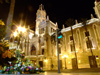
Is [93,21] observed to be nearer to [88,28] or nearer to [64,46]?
[88,28]

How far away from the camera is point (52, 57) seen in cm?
2783

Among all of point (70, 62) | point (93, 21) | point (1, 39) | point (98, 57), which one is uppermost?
point (93, 21)

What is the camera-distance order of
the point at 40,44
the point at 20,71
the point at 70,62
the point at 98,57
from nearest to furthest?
the point at 20,71 → the point at 98,57 → the point at 70,62 → the point at 40,44

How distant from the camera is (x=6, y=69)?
23.2ft

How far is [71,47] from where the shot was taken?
85.6 feet

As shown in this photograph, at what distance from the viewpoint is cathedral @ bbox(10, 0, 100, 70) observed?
847 inches

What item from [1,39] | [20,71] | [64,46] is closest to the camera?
[1,39]

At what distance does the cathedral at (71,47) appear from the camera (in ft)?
70.6

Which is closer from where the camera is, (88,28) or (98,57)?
(98,57)

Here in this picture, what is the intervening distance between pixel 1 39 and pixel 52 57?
83.9ft

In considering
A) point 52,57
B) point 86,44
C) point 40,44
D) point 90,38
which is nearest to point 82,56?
point 86,44

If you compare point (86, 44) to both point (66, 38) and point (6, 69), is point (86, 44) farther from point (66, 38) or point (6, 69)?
point (6, 69)

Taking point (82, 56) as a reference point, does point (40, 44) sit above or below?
above

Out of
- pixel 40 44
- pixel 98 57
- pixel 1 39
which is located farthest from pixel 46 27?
pixel 1 39
